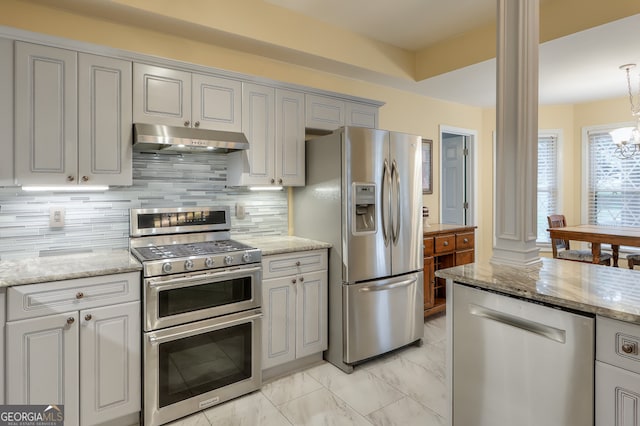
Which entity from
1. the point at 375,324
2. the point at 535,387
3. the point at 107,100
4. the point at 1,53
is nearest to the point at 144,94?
the point at 107,100

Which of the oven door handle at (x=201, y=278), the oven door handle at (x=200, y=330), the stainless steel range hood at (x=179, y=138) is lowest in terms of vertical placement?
the oven door handle at (x=200, y=330)

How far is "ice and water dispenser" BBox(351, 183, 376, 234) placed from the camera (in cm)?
268

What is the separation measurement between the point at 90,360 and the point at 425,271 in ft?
9.47

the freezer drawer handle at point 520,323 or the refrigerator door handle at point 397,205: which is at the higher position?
the refrigerator door handle at point 397,205

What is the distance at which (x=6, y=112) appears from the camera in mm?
1934

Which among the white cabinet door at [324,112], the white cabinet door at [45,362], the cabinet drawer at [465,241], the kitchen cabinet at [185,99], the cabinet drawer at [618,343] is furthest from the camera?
the cabinet drawer at [465,241]

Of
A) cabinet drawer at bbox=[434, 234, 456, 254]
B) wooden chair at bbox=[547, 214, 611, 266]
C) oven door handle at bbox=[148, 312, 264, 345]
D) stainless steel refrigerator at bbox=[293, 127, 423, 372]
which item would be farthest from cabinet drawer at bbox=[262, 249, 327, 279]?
wooden chair at bbox=[547, 214, 611, 266]

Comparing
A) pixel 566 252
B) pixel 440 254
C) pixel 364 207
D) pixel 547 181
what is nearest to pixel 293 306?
pixel 364 207

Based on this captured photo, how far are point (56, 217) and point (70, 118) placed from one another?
0.65m

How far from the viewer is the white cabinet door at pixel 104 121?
2129mm

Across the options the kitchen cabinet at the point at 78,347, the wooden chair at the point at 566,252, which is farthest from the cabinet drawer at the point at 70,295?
the wooden chair at the point at 566,252

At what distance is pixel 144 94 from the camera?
7.56 ft

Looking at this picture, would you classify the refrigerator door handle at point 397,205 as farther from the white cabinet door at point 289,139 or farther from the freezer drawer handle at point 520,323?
the freezer drawer handle at point 520,323

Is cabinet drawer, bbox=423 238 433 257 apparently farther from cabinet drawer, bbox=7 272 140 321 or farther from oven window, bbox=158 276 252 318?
cabinet drawer, bbox=7 272 140 321
